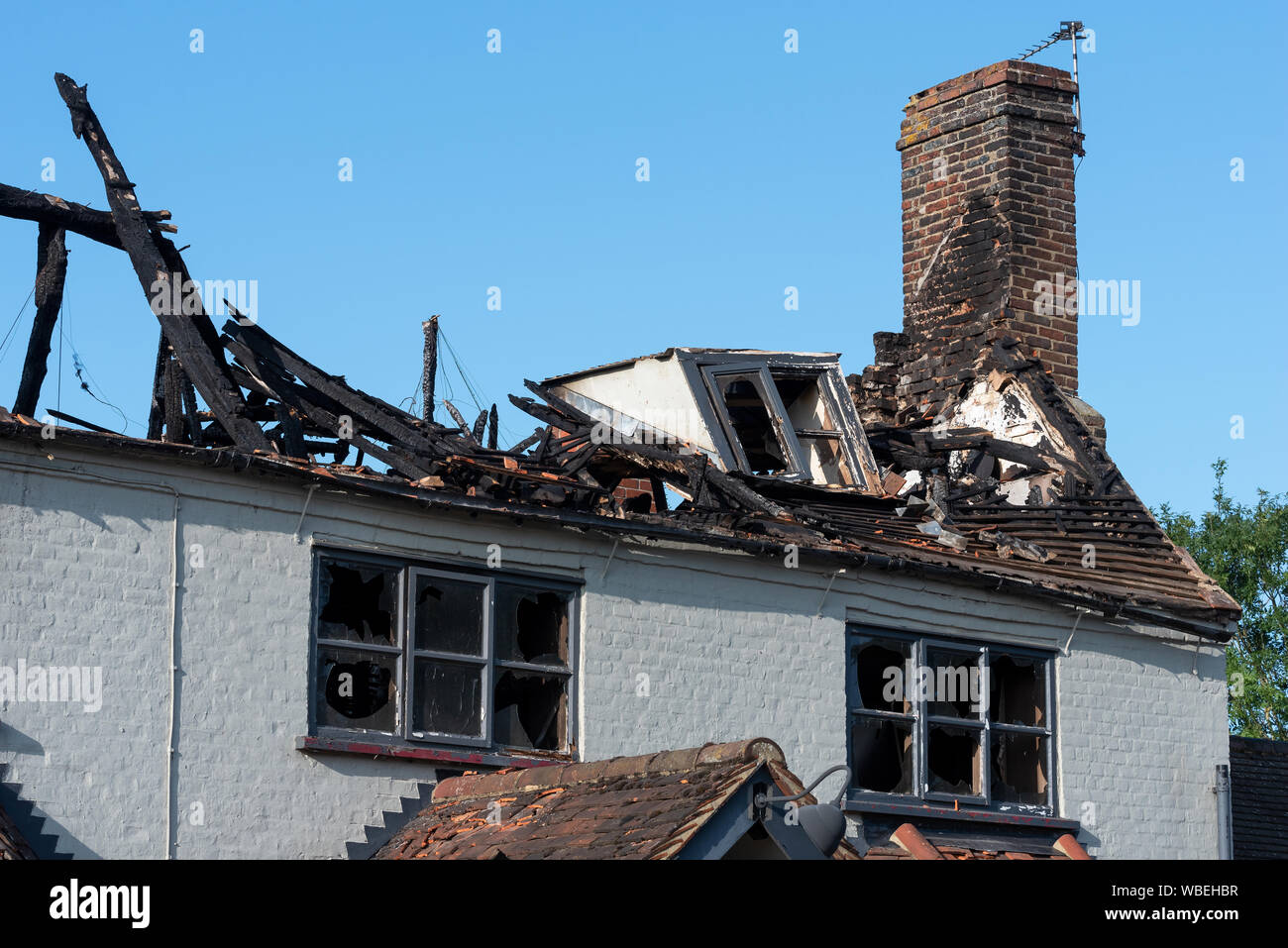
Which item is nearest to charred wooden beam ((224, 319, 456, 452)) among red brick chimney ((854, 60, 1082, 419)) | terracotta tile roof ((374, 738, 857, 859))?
terracotta tile roof ((374, 738, 857, 859))

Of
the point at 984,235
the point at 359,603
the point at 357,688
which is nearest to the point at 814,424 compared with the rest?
the point at 984,235

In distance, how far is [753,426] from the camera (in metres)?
19.2

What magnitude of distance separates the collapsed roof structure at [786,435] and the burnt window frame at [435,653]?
1.68ft

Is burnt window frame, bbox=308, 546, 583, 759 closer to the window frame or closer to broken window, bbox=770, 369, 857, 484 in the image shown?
the window frame

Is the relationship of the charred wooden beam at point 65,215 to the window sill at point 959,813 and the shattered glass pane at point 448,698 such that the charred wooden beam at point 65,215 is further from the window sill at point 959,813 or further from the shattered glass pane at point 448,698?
the window sill at point 959,813

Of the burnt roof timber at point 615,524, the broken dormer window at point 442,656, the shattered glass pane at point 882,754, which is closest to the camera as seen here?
the burnt roof timber at point 615,524

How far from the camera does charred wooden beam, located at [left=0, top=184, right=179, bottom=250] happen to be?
14.6 metres

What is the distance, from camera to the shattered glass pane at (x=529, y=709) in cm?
1346

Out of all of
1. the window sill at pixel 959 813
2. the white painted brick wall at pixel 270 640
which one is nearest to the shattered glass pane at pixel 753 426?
the white painted brick wall at pixel 270 640

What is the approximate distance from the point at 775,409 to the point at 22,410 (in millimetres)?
7653

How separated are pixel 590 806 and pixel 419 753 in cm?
268

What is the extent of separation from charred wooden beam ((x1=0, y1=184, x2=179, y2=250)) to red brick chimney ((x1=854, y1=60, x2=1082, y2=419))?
8.94 meters
